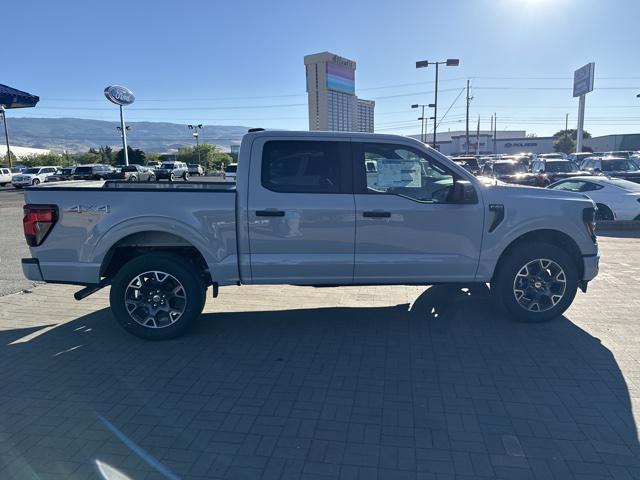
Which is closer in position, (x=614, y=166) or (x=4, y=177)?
(x=614, y=166)

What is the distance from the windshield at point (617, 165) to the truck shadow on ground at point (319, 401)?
1661 cm

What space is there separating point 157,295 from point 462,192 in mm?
3292

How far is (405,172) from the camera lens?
465cm

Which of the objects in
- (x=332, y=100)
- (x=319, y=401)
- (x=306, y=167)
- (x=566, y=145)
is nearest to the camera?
(x=319, y=401)

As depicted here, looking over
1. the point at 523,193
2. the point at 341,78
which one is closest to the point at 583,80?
the point at 341,78

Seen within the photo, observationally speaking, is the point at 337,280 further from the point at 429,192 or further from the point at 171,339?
the point at 171,339

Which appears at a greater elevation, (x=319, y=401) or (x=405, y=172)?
(x=405, y=172)

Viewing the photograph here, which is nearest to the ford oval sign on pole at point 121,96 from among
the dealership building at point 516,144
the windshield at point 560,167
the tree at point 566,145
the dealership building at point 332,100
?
the dealership building at point 332,100

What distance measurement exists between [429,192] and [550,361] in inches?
77.5

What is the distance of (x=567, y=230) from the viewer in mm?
4781

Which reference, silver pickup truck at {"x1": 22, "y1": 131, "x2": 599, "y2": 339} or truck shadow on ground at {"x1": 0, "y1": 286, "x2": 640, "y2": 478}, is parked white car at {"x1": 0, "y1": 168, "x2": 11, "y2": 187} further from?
silver pickup truck at {"x1": 22, "y1": 131, "x2": 599, "y2": 339}

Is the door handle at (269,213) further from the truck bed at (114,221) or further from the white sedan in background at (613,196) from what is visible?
the white sedan in background at (613,196)

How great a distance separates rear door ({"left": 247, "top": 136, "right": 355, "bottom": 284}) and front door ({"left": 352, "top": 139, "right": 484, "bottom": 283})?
15 cm

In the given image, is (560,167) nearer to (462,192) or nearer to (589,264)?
(589,264)
